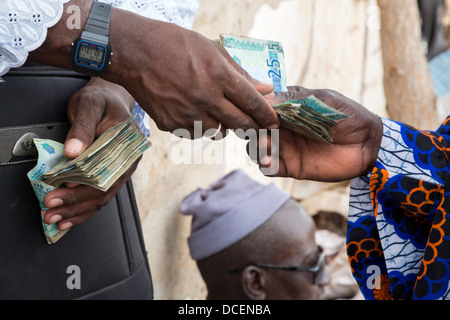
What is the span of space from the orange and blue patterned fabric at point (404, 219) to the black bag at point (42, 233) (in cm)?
71

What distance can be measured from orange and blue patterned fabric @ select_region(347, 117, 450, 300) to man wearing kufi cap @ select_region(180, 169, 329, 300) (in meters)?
1.16

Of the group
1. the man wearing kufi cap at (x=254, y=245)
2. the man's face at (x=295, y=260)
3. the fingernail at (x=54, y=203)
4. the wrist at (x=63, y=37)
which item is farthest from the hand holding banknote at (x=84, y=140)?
the man's face at (x=295, y=260)

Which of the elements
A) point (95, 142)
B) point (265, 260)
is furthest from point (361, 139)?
point (265, 260)

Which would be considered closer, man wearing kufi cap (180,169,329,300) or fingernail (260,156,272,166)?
fingernail (260,156,272,166)

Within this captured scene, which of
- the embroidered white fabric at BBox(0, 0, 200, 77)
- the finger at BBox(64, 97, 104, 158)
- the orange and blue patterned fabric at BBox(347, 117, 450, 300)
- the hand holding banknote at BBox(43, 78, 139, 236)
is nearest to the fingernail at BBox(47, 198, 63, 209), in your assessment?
the hand holding banknote at BBox(43, 78, 139, 236)

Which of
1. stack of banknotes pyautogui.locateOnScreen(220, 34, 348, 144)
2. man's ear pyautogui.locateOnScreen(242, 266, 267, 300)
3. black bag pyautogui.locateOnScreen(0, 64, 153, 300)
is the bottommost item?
man's ear pyautogui.locateOnScreen(242, 266, 267, 300)

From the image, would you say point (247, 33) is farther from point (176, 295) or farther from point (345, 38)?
point (345, 38)

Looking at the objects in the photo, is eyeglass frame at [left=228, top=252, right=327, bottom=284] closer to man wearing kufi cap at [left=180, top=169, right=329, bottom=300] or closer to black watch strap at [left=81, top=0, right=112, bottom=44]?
man wearing kufi cap at [left=180, top=169, right=329, bottom=300]

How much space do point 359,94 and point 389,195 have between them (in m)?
5.99

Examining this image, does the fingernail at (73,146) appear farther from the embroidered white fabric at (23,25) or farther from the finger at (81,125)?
the embroidered white fabric at (23,25)

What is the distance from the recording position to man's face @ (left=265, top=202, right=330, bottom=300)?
8.84 feet

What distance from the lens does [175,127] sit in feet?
4.05

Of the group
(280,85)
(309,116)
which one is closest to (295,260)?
(280,85)

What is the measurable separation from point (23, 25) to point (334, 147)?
0.90 m
